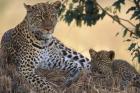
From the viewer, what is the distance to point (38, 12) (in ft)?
49.3

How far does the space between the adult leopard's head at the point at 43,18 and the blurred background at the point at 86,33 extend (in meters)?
3.89

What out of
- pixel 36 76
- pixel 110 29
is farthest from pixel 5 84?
pixel 110 29

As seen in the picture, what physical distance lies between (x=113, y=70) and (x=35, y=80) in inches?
49.4

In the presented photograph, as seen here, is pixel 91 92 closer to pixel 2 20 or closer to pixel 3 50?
pixel 3 50

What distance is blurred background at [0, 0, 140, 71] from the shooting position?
20078 millimetres

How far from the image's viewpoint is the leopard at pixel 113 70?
567 inches

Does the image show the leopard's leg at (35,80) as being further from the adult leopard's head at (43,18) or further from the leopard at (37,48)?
the adult leopard's head at (43,18)

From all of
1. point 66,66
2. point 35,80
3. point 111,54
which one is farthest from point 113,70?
point 66,66

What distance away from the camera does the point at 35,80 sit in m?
14.5

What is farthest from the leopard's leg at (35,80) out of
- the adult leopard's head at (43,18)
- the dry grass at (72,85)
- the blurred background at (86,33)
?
the blurred background at (86,33)

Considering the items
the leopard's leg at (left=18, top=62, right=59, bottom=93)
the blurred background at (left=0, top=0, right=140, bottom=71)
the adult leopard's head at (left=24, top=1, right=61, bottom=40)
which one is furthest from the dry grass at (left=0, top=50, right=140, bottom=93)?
the blurred background at (left=0, top=0, right=140, bottom=71)

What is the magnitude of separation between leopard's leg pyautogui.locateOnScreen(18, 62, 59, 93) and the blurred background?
4.12 metres

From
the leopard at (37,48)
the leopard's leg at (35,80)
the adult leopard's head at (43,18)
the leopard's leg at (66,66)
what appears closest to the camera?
the leopard's leg at (35,80)

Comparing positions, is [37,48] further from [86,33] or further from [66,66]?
[86,33]
